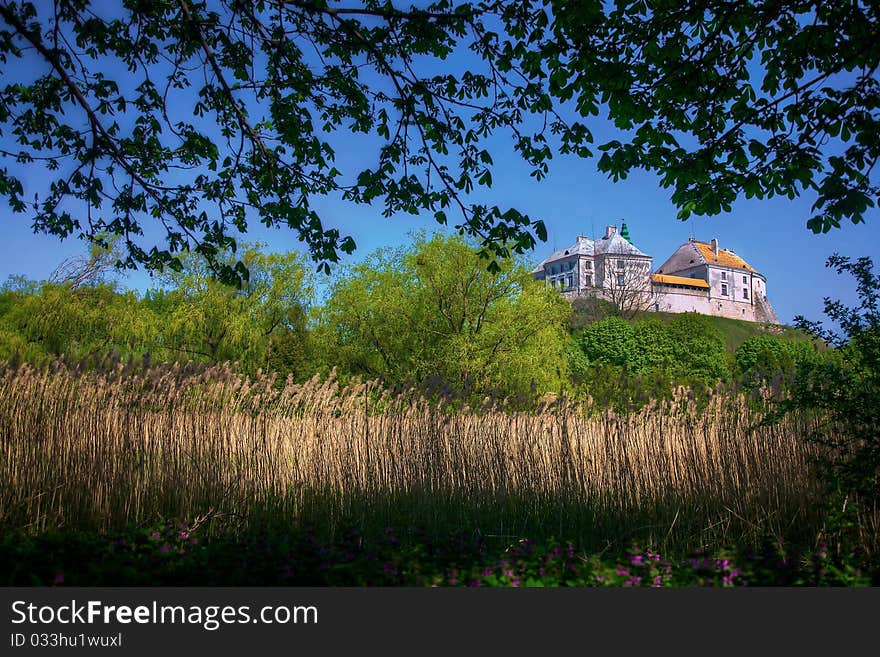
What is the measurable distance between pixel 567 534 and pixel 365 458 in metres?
2.03

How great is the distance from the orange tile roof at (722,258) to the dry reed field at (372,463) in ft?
200

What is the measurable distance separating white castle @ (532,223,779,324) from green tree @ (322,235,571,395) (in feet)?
112

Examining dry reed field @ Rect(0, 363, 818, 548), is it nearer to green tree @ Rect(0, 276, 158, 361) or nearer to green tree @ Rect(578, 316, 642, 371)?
green tree @ Rect(0, 276, 158, 361)

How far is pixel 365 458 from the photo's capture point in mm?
5895

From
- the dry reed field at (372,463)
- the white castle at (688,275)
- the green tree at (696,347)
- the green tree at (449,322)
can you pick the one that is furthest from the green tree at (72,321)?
the white castle at (688,275)

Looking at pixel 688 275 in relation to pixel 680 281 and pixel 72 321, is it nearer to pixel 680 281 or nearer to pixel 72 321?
pixel 680 281

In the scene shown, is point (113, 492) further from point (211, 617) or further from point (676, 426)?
point (676, 426)

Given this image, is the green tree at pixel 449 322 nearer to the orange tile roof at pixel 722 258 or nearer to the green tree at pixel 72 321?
the green tree at pixel 72 321

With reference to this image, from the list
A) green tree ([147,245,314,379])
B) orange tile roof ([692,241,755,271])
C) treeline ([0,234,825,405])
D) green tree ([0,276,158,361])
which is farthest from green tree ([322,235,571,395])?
orange tile roof ([692,241,755,271])

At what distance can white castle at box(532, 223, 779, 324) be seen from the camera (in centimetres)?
5619

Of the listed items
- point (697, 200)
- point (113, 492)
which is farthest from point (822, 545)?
point (113, 492)

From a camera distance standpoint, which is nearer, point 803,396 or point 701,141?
point 803,396

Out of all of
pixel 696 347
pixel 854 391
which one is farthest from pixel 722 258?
pixel 854 391

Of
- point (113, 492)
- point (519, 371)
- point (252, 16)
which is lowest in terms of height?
point (113, 492)
